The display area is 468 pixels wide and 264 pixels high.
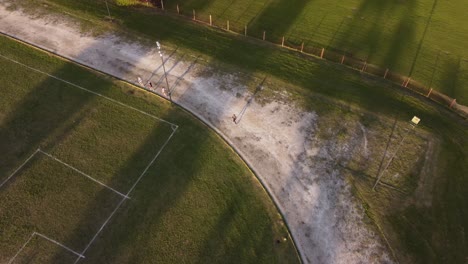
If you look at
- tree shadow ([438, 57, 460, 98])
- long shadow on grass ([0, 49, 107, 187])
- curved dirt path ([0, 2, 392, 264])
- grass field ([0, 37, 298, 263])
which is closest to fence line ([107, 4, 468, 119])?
tree shadow ([438, 57, 460, 98])

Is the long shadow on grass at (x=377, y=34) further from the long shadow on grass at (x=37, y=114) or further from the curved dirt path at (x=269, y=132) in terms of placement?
the long shadow on grass at (x=37, y=114)

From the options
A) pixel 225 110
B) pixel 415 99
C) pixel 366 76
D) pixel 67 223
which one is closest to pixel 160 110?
pixel 225 110

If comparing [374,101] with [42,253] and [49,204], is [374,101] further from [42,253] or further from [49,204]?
[42,253]

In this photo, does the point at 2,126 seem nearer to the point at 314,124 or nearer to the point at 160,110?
the point at 160,110

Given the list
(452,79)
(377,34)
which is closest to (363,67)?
(377,34)

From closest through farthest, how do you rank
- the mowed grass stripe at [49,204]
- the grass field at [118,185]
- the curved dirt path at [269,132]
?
the grass field at [118,185] → the mowed grass stripe at [49,204] → the curved dirt path at [269,132]

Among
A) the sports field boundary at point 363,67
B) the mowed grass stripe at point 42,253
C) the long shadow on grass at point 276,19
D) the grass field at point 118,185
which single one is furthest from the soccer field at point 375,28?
the mowed grass stripe at point 42,253
